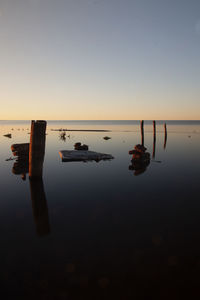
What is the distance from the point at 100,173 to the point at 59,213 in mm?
7014

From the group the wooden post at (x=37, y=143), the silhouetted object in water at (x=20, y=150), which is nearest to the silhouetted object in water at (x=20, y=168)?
the silhouetted object in water at (x=20, y=150)

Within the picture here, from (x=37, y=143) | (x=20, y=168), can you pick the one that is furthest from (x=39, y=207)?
(x=20, y=168)

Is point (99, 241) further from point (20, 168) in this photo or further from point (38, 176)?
point (20, 168)

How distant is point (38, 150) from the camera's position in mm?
10797

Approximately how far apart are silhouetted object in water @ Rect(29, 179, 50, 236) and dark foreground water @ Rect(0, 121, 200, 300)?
25mm

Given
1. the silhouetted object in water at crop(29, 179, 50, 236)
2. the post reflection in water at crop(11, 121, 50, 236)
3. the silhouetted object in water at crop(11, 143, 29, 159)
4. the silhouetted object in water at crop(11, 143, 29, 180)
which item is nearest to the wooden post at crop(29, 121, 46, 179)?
the post reflection in water at crop(11, 121, 50, 236)

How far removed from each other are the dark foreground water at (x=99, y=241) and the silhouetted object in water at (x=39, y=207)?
0.08ft

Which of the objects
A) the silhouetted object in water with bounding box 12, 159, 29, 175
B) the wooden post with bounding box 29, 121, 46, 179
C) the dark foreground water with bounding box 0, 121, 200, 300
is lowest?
the dark foreground water with bounding box 0, 121, 200, 300

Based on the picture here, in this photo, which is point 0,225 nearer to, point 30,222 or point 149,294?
point 30,222

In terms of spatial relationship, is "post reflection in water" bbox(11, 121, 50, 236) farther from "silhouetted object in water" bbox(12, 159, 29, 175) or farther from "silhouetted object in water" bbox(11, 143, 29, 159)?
"silhouetted object in water" bbox(11, 143, 29, 159)

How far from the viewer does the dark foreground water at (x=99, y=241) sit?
4.14 meters

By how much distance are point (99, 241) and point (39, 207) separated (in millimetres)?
4026

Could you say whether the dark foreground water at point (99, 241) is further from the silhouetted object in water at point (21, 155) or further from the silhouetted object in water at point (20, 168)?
the silhouetted object in water at point (21, 155)

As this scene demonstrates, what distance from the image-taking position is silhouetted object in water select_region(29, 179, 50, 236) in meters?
6.66
